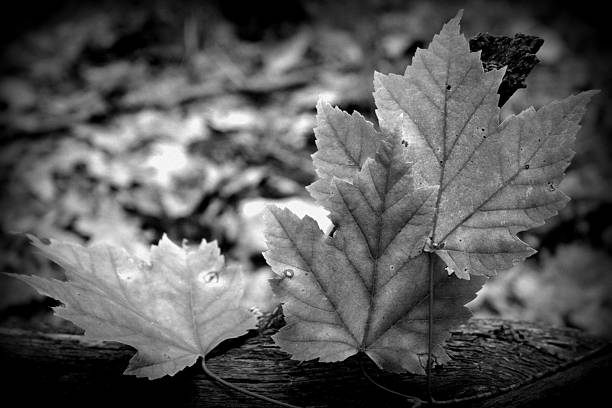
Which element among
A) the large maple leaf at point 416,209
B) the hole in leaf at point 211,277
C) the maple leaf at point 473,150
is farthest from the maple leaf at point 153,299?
the maple leaf at point 473,150

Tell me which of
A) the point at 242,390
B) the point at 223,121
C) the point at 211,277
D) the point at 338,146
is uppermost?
→ the point at 223,121

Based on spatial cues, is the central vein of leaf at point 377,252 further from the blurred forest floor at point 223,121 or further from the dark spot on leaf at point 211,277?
the blurred forest floor at point 223,121

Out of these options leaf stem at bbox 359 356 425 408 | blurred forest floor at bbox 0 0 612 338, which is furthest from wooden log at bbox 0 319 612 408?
blurred forest floor at bbox 0 0 612 338

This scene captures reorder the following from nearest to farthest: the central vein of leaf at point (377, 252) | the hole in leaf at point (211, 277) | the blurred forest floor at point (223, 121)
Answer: the central vein of leaf at point (377, 252)
the hole in leaf at point (211, 277)
the blurred forest floor at point (223, 121)

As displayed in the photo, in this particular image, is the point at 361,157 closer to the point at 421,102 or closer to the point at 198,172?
the point at 421,102

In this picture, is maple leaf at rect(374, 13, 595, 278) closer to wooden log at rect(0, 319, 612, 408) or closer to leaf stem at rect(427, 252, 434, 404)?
leaf stem at rect(427, 252, 434, 404)

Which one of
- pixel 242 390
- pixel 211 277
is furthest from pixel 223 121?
pixel 242 390

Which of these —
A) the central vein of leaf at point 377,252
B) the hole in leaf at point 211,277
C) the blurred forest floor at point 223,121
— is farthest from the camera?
the blurred forest floor at point 223,121

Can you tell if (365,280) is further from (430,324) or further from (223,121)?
(223,121)
